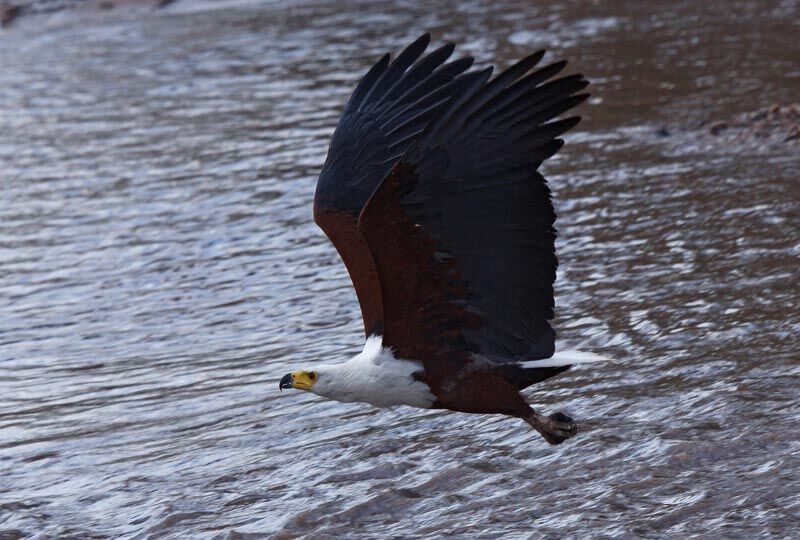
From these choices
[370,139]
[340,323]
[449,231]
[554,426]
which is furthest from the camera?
[340,323]

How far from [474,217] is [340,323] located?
2.26 meters

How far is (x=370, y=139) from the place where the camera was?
16.0ft

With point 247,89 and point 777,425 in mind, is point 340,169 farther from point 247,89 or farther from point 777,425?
point 247,89

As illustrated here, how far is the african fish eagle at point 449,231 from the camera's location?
3.88 metres

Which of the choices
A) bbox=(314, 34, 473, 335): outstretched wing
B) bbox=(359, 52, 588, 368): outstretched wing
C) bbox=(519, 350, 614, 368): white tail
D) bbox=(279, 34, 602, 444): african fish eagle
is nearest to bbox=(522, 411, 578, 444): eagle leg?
bbox=(279, 34, 602, 444): african fish eagle

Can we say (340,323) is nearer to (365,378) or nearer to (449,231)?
(365,378)

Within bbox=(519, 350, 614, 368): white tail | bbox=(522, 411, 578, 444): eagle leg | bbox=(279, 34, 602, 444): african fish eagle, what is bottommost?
bbox=(522, 411, 578, 444): eagle leg

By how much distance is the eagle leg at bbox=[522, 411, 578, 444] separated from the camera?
177 inches

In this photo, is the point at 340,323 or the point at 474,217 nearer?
the point at 474,217

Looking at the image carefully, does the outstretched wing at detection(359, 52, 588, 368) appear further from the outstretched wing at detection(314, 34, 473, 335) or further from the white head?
the outstretched wing at detection(314, 34, 473, 335)

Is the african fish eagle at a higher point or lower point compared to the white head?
higher

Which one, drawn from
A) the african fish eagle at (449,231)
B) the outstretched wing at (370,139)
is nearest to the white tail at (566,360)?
the african fish eagle at (449,231)

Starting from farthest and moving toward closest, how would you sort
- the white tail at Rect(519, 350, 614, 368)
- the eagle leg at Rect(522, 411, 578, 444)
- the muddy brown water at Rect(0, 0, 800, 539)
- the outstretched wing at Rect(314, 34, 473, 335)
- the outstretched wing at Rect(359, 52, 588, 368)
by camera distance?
the outstretched wing at Rect(314, 34, 473, 335), the eagle leg at Rect(522, 411, 578, 444), the muddy brown water at Rect(0, 0, 800, 539), the white tail at Rect(519, 350, 614, 368), the outstretched wing at Rect(359, 52, 588, 368)

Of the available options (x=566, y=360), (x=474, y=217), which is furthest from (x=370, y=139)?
(x=566, y=360)
